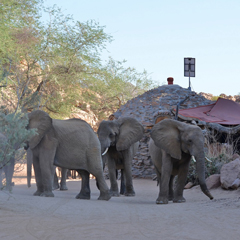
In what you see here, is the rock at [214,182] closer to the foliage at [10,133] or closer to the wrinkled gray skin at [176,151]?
the wrinkled gray skin at [176,151]

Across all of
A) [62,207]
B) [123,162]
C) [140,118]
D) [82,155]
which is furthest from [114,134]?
[140,118]

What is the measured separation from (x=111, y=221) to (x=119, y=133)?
5320 millimetres

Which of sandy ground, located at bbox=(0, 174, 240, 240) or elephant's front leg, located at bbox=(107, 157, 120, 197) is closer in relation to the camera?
sandy ground, located at bbox=(0, 174, 240, 240)

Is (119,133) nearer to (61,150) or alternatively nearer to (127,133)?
(127,133)

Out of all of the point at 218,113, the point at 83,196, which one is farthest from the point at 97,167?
the point at 218,113

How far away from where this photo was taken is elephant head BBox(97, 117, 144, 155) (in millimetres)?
10672

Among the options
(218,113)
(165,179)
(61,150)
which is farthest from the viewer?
(218,113)

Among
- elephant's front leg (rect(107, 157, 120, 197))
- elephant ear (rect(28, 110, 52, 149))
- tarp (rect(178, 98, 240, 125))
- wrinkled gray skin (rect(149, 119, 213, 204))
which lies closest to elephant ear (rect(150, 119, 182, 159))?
wrinkled gray skin (rect(149, 119, 213, 204))

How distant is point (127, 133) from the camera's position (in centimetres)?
1098

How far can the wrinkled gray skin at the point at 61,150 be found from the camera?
9.03 metres

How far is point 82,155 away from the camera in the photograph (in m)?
9.30

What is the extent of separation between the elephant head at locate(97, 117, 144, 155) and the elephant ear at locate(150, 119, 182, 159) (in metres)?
1.65

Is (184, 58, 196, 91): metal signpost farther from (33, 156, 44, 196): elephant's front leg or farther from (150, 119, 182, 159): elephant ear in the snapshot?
(33, 156, 44, 196): elephant's front leg

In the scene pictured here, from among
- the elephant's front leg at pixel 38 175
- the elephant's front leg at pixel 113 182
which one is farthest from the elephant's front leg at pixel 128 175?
the elephant's front leg at pixel 38 175
